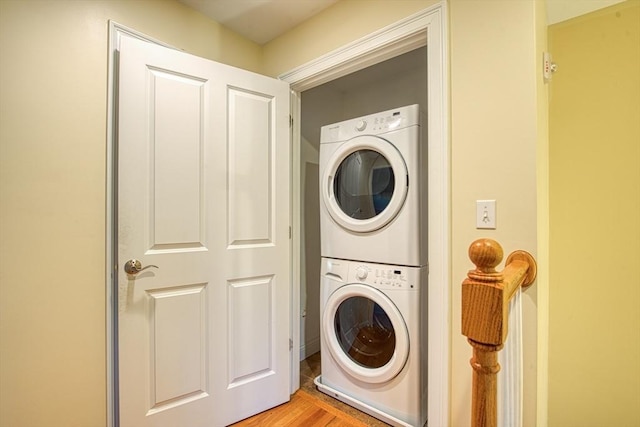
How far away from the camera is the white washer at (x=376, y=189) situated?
148 centimetres

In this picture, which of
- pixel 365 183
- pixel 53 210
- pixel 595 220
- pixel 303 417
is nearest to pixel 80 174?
pixel 53 210

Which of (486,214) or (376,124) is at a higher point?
(376,124)

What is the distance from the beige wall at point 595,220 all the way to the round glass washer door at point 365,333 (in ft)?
3.04

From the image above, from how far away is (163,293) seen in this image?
138 centimetres

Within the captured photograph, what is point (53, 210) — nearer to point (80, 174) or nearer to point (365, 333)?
point (80, 174)

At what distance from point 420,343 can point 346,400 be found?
635 millimetres

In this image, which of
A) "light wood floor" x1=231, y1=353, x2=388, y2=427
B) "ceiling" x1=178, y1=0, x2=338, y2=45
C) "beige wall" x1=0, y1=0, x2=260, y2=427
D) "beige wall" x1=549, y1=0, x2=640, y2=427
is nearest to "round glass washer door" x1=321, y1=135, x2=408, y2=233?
"ceiling" x1=178, y1=0, x2=338, y2=45

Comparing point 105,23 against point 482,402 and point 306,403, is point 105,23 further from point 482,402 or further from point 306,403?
point 306,403

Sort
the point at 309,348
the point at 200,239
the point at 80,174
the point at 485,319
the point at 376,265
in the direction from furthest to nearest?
the point at 309,348 < the point at 376,265 < the point at 200,239 < the point at 80,174 < the point at 485,319

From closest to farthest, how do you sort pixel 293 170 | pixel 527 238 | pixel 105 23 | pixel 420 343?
1. pixel 527 238
2. pixel 105 23
3. pixel 420 343
4. pixel 293 170

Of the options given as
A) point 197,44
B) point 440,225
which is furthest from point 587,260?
point 197,44

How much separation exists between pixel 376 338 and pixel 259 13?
6.76ft

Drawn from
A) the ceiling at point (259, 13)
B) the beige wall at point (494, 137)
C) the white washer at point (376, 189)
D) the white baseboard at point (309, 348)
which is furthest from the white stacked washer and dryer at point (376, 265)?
the ceiling at point (259, 13)

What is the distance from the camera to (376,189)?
5.50 feet
